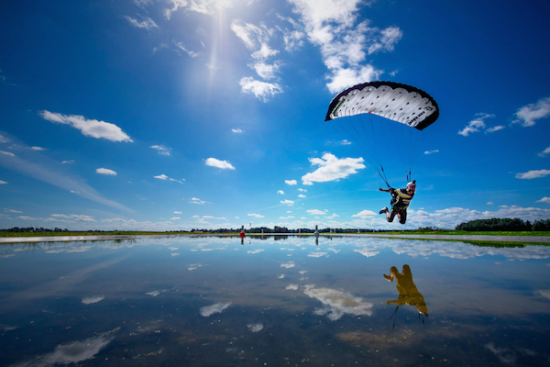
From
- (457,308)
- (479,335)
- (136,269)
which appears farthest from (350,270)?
(136,269)

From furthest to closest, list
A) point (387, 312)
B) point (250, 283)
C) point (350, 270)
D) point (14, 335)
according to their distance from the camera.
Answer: point (350, 270) → point (250, 283) → point (387, 312) → point (14, 335)

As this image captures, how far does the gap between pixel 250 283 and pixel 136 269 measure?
23.7 feet

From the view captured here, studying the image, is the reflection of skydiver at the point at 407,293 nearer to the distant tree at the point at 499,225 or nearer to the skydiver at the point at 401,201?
the skydiver at the point at 401,201

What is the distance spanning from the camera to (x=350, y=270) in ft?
36.6

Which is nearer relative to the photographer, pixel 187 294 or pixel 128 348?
pixel 128 348

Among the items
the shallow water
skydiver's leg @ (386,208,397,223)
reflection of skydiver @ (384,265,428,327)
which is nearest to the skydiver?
skydiver's leg @ (386,208,397,223)

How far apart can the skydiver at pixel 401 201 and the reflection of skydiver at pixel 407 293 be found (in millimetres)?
5773

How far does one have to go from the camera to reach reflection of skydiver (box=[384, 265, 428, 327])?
6.20 metres

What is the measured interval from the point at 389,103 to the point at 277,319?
14.4 m

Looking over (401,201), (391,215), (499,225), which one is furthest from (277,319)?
(499,225)

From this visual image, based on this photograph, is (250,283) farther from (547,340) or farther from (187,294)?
(547,340)

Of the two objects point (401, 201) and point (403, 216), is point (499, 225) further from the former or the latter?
point (401, 201)

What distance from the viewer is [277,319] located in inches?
215

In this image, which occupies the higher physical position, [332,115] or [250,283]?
[332,115]
